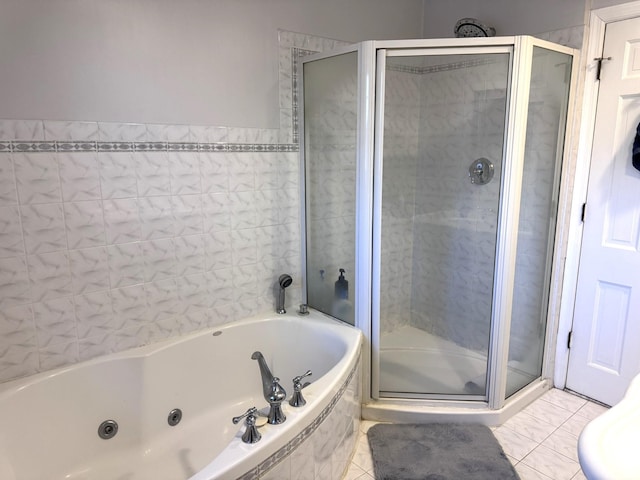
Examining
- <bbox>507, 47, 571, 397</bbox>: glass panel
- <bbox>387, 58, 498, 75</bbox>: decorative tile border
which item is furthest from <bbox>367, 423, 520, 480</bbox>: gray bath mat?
<bbox>387, 58, 498, 75</bbox>: decorative tile border

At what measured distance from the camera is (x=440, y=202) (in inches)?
108

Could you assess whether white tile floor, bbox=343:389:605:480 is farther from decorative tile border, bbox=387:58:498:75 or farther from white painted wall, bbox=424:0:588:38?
white painted wall, bbox=424:0:588:38

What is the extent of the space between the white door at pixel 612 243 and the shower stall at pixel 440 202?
170 mm

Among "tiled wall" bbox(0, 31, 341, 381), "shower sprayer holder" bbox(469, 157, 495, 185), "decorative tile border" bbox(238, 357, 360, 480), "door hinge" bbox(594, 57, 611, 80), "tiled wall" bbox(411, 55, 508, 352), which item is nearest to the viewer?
"decorative tile border" bbox(238, 357, 360, 480)

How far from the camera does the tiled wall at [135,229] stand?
1697mm

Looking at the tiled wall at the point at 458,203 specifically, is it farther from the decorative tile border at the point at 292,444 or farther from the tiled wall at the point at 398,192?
the decorative tile border at the point at 292,444

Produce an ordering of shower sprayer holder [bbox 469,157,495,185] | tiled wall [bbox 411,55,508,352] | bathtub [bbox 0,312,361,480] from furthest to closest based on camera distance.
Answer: shower sprayer holder [bbox 469,157,495,185] < tiled wall [bbox 411,55,508,352] < bathtub [bbox 0,312,361,480]

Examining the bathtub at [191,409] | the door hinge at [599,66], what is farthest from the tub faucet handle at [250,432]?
the door hinge at [599,66]

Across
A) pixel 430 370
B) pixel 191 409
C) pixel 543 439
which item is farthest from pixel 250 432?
pixel 543 439

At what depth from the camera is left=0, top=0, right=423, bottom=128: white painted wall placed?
1.62m

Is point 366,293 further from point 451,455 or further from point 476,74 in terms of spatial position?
point 476,74

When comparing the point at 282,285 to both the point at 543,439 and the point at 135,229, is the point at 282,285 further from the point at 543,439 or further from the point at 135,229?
the point at 543,439

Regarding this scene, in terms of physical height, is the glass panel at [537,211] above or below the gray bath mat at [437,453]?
above

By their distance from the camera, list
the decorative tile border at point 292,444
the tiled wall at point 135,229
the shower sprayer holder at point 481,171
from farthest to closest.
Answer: the shower sprayer holder at point 481,171 < the tiled wall at point 135,229 < the decorative tile border at point 292,444
